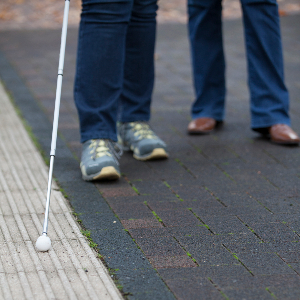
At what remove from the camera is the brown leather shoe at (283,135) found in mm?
3268

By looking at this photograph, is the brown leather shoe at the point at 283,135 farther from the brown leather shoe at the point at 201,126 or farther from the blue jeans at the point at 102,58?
the blue jeans at the point at 102,58

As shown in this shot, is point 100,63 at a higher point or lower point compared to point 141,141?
higher

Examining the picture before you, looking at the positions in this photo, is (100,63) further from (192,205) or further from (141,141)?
(192,205)

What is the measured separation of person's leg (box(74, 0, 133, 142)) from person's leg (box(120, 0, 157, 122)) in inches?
10.0

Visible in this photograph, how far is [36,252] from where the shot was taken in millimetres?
1980

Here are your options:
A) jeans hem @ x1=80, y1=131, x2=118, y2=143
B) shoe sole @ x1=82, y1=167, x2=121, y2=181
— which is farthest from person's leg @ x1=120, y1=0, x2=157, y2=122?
shoe sole @ x1=82, y1=167, x2=121, y2=181

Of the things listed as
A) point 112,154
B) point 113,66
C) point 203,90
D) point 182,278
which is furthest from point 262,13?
point 182,278

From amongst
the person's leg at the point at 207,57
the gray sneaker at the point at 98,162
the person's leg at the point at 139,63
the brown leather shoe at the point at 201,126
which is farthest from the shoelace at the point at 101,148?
the person's leg at the point at 207,57

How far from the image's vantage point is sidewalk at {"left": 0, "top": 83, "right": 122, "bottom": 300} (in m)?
1.74

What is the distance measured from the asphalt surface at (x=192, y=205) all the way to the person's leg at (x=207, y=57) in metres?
0.18

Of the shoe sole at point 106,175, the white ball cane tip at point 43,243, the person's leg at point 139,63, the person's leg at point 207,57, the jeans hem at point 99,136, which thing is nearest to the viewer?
the white ball cane tip at point 43,243

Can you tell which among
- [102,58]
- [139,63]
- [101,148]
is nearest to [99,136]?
[101,148]

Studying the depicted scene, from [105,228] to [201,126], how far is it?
1.53 metres

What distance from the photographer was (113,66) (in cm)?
277
